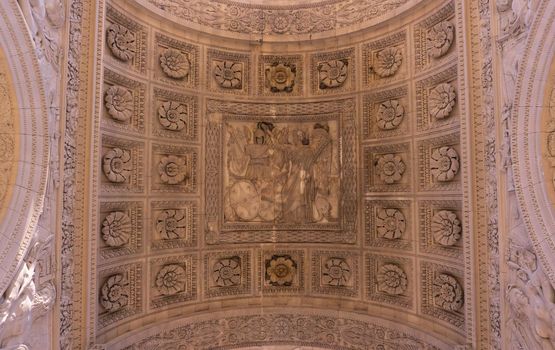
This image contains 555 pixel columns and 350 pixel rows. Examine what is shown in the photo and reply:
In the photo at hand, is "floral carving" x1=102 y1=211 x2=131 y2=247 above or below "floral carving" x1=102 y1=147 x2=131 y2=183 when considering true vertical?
below

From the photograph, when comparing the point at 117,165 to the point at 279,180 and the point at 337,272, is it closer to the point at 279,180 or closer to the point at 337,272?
the point at 279,180

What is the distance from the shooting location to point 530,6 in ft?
18.5

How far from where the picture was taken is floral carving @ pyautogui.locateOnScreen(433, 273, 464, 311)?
765cm

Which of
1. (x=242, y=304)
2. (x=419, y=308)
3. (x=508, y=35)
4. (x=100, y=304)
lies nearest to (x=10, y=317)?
(x=100, y=304)

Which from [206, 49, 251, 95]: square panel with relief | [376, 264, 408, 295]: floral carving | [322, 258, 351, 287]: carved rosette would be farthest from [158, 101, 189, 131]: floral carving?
[376, 264, 408, 295]: floral carving

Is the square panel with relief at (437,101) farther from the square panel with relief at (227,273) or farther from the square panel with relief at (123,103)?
the square panel with relief at (123,103)

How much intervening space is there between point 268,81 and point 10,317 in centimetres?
697

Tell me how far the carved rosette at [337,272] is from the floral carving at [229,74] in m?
4.83

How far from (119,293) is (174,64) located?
5.07 meters

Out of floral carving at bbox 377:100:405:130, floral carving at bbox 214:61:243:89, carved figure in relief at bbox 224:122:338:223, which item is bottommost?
carved figure in relief at bbox 224:122:338:223

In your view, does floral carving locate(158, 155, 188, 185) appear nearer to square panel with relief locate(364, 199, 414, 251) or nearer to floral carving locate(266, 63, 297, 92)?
floral carving locate(266, 63, 297, 92)

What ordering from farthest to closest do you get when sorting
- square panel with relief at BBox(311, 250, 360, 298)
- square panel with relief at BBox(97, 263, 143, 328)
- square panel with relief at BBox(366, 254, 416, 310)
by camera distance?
square panel with relief at BBox(311, 250, 360, 298), square panel with relief at BBox(366, 254, 416, 310), square panel with relief at BBox(97, 263, 143, 328)

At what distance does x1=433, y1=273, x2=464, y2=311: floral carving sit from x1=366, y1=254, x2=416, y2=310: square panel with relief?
20.3 inches

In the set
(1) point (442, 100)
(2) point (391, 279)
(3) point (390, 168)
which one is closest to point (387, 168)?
(3) point (390, 168)
